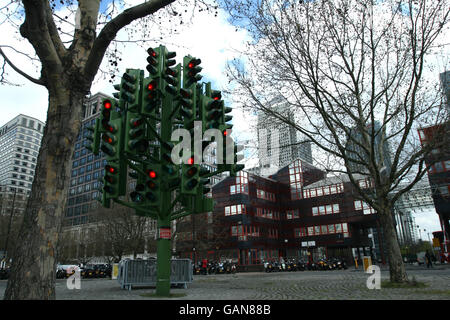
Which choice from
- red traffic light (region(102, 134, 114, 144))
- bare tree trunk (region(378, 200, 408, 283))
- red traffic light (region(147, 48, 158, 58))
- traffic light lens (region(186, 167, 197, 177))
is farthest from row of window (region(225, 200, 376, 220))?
red traffic light (region(102, 134, 114, 144))

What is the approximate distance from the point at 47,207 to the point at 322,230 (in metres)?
50.9

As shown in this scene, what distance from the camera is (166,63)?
8.34 m

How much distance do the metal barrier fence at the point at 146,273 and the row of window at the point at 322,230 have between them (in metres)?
39.3

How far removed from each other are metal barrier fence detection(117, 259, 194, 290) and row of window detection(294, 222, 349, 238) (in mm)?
39305

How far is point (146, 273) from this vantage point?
45.5 feet

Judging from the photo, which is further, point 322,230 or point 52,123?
point 322,230

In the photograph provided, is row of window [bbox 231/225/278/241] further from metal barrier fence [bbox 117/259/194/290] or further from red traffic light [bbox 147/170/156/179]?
red traffic light [bbox 147/170/156/179]

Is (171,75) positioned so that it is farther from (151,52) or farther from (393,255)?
(393,255)

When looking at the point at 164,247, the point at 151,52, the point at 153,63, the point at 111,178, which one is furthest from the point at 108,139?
the point at 164,247

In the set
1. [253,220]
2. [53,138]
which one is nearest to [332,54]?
[53,138]

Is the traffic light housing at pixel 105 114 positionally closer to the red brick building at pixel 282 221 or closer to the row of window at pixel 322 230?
the red brick building at pixel 282 221

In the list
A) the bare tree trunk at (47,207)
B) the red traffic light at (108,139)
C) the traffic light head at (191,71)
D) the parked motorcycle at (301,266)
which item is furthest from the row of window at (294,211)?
the bare tree trunk at (47,207)
